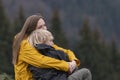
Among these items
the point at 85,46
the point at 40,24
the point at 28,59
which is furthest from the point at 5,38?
the point at 28,59

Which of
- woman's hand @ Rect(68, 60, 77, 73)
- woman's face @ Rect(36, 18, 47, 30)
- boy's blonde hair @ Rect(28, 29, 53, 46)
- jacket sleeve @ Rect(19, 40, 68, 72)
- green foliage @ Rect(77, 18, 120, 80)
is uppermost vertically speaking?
woman's face @ Rect(36, 18, 47, 30)

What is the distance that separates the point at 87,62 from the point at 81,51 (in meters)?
2.21

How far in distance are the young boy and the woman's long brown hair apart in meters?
0.16

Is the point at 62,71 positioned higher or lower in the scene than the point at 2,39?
higher

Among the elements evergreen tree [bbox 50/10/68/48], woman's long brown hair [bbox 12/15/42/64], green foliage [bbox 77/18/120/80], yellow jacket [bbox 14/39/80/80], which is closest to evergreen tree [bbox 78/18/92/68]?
green foliage [bbox 77/18/120/80]

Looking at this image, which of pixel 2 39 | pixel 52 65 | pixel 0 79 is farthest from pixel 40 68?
pixel 2 39

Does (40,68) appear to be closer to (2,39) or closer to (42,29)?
(42,29)

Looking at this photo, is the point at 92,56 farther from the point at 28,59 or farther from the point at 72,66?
the point at 28,59

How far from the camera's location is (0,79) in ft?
34.0

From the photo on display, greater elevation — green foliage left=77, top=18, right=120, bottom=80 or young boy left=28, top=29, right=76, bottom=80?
young boy left=28, top=29, right=76, bottom=80

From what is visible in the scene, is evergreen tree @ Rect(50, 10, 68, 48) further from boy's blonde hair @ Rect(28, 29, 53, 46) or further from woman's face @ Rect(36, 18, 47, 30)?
boy's blonde hair @ Rect(28, 29, 53, 46)

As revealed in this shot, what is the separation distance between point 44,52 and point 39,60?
0.24 m

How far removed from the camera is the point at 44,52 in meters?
9.36

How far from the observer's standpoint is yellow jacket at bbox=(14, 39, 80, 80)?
916 cm
